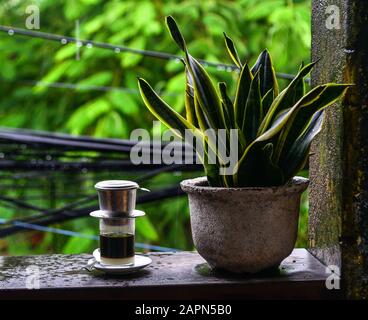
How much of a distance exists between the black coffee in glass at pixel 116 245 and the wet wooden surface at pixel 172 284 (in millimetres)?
41

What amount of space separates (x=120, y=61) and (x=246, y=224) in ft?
10.1

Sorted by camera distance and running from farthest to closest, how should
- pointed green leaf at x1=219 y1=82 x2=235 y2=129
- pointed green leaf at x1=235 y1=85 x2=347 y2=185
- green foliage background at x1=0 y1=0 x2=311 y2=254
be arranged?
green foliage background at x1=0 y1=0 x2=311 y2=254 < pointed green leaf at x1=219 y1=82 x2=235 y2=129 < pointed green leaf at x1=235 y1=85 x2=347 y2=185

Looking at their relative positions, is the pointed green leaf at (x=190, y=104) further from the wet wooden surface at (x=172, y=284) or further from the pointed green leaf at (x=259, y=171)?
the wet wooden surface at (x=172, y=284)

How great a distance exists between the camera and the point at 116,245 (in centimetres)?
110

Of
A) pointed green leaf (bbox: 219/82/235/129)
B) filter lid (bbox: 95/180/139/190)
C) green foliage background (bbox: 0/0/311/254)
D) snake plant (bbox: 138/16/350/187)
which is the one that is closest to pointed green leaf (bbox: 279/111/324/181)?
snake plant (bbox: 138/16/350/187)

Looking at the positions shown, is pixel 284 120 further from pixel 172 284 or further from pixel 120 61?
pixel 120 61

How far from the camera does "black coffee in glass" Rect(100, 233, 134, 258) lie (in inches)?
43.3

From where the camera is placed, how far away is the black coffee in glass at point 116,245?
1099mm

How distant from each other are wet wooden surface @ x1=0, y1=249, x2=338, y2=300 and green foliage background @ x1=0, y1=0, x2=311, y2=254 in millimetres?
2366

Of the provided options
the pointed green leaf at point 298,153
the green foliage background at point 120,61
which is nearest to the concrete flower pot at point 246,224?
the pointed green leaf at point 298,153

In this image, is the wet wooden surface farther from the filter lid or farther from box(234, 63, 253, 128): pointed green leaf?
box(234, 63, 253, 128): pointed green leaf

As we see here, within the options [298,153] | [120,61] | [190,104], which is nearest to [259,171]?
[298,153]

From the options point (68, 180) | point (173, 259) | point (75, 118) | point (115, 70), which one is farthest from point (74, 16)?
point (173, 259)

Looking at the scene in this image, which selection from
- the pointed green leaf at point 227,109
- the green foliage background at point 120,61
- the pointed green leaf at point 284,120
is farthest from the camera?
the green foliage background at point 120,61
